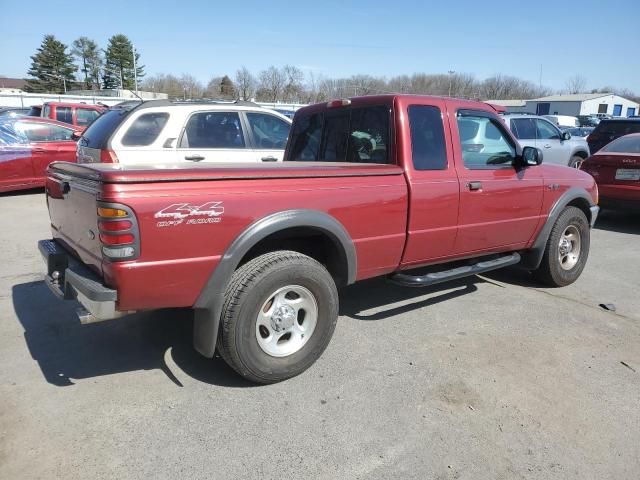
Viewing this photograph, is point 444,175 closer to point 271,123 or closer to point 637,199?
point 271,123

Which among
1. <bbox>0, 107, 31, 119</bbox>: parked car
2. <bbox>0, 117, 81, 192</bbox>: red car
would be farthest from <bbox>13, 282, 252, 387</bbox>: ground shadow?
<bbox>0, 107, 31, 119</bbox>: parked car

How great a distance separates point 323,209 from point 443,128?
151cm

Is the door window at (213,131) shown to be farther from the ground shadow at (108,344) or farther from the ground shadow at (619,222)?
the ground shadow at (619,222)

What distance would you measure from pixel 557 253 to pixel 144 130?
526cm

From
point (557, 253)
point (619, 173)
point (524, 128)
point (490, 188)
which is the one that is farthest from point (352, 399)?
point (524, 128)

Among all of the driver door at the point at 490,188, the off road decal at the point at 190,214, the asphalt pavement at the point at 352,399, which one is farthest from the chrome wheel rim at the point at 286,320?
the driver door at the point at 490,188

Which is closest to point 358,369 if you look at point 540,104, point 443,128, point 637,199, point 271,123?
point 443,128

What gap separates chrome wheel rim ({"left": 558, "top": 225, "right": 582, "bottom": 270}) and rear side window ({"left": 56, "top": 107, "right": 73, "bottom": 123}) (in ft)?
49.3

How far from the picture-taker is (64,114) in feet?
50.4

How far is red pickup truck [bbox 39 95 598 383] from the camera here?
2707 mm

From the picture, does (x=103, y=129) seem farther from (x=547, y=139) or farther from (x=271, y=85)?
(x=271, y=85)

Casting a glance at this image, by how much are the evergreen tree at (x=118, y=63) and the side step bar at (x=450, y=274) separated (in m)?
99.2

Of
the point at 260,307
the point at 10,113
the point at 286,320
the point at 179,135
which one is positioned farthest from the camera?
the point at 10,113

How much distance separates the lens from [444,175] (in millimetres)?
3990
